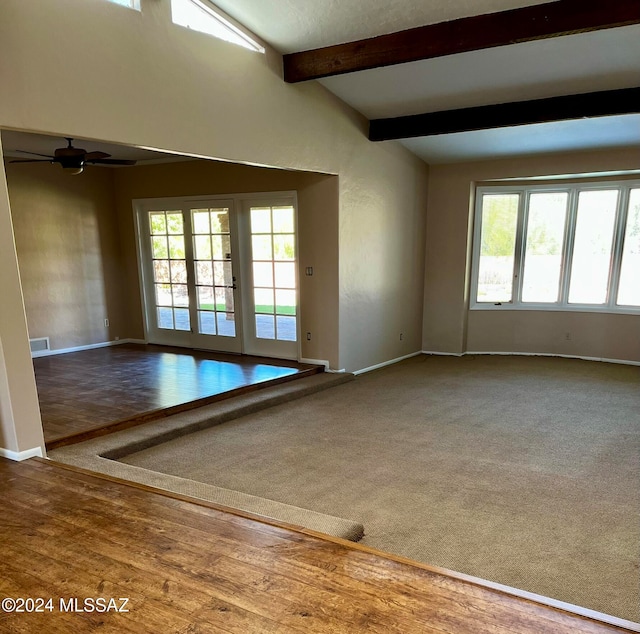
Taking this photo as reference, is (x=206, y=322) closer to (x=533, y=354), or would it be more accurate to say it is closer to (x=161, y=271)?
(x=161, y=271)

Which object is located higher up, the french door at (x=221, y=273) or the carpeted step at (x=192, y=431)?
the french door at (x=221, y=273)

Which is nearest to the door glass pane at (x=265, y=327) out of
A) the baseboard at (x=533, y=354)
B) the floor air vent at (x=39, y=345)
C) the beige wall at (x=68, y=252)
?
the beige wall at (x=68, y=252)

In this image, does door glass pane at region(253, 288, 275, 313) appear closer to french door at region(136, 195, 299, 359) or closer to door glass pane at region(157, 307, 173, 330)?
french door at region(136, 195, 299, 359)

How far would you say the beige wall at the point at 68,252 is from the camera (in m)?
5.88

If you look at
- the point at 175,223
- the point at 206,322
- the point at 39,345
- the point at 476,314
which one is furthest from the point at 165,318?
the point at 476,314

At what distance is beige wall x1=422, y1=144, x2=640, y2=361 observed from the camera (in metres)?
6.43

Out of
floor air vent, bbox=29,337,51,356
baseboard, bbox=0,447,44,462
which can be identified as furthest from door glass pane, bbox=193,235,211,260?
baseboard, bbox=0,447,44,462

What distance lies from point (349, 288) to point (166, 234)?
9.24 feet

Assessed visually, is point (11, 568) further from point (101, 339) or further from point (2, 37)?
point (101, 339)

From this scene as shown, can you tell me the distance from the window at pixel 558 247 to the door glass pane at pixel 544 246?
0.01 metres

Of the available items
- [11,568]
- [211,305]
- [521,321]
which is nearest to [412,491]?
[11,568]

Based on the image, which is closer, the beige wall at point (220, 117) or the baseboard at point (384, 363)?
the beige wall at point (220, 117)

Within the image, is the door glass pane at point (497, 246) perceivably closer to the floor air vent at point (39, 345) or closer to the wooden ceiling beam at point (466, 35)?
the wooden ceiling beam at point (466, 35)

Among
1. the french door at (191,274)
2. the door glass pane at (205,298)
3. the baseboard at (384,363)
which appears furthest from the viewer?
the door glass pane at (205,298)
